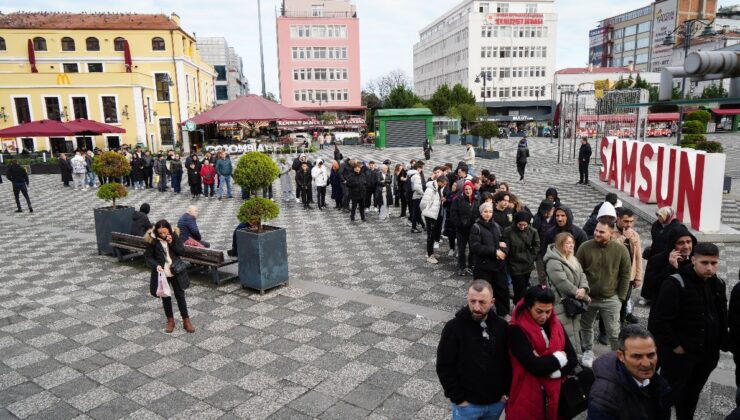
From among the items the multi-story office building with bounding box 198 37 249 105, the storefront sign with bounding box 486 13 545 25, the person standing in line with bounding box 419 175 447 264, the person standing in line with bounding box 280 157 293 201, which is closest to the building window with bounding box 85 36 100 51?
the person standing in line with bounding box 280 157 293 201

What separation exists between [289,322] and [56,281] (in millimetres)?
5045

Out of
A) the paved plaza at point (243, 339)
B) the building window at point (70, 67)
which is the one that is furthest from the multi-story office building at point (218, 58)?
the paved plaza at point (243, 339)

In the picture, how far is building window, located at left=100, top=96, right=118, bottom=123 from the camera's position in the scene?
41.5 metres

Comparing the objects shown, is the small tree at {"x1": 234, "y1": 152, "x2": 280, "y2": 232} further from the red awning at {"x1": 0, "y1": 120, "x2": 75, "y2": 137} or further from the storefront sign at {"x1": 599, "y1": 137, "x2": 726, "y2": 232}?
the red awning at {"x1": 0, "y1": 120, "x2": 75, "y2": 137}

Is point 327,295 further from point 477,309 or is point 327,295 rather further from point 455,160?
point 455,160

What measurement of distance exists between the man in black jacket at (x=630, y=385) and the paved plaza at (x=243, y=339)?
2.12 metres

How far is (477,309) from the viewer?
126 inches

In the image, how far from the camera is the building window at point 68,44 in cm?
4578

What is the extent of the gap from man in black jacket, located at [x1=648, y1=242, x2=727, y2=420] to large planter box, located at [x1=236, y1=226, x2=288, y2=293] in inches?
219

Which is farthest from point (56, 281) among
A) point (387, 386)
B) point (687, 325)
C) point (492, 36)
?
point (492, 36)

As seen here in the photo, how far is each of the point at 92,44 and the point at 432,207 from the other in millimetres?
48011

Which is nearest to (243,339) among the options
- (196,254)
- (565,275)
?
(196,254)

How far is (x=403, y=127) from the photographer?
123ft

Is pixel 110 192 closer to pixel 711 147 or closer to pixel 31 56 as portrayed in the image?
pixel 711 147
